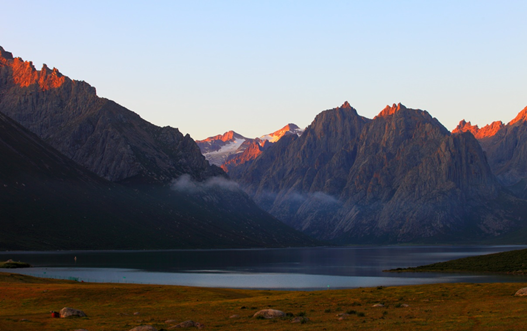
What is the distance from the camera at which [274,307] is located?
259 feet

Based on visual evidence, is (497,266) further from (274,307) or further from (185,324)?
(185,324)

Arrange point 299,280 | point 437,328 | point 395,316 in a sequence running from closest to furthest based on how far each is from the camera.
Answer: point 437,328 < point 395,316 < point 299,280

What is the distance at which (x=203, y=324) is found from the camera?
61188 mm

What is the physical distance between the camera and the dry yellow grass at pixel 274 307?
5931cm

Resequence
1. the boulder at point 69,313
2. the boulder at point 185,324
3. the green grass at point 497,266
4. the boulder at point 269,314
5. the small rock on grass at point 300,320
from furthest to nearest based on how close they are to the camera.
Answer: the green grass at point 497,266, the boulder at point 69,313, the boulder at point 269,314, the small rock on grass at point 300,320, the boulder at point 185,324

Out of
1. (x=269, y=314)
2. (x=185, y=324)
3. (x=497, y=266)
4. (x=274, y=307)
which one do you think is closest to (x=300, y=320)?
(x=269, y=314)

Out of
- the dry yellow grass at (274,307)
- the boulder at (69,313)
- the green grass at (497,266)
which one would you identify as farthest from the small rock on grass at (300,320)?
the green grass at (497,266)

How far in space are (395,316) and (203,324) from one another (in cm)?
2139

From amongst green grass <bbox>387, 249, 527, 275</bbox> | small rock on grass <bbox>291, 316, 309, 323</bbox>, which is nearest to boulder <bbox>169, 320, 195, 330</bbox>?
small rock on grass <bbox>291, 316, 309, 323</bbox>

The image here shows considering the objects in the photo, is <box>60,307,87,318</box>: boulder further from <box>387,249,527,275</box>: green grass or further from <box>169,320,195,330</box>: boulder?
<box>387,249,527,275</box>: green grass

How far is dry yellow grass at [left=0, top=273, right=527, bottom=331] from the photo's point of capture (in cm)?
5931

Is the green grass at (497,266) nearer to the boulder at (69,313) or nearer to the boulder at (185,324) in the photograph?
the boulder at (185,324)

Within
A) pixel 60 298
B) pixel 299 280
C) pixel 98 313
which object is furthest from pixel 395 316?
pixel 299 280

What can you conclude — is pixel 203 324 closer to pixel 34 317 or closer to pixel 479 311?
pixel 34 317
